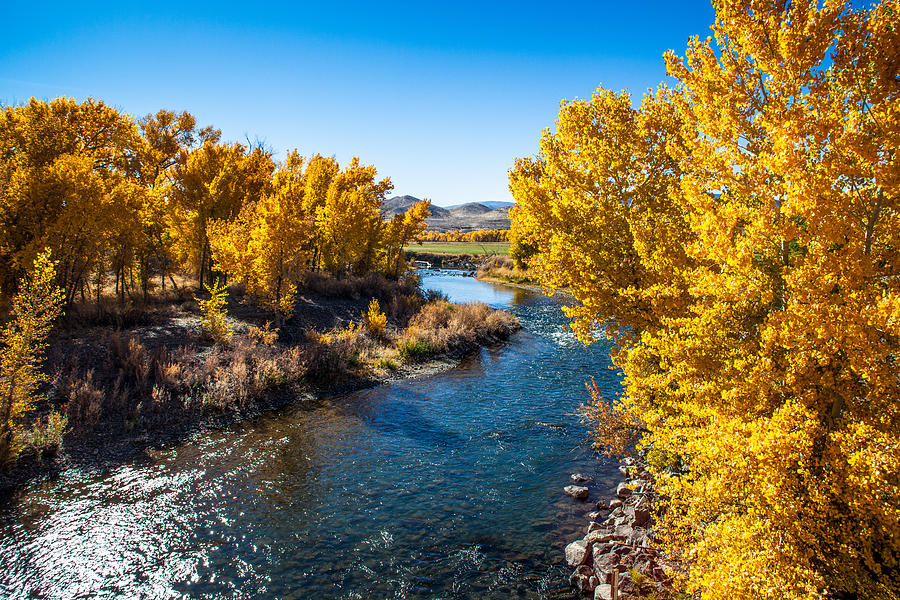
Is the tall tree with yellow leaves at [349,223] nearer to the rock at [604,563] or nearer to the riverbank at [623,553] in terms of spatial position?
the riverbank at [623,553]

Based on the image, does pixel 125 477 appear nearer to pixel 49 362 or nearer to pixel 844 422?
pixel 49 362

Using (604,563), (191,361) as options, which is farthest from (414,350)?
(604,563)

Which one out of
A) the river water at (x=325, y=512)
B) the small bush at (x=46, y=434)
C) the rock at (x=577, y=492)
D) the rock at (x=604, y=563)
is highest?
the small bush at (x=46, y=434)

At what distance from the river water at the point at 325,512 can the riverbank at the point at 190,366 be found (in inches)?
40.1

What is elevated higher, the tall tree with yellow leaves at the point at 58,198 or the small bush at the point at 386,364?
the tall tree with yellow leaves at the point at 58,198

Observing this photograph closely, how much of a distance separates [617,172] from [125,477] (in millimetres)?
13647

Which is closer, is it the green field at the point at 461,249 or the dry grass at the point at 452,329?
the dry grass at the point at 452,329

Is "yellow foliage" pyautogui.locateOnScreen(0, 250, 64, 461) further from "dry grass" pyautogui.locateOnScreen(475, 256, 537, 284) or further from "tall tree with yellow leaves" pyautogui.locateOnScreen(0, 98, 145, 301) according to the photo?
"dry grass" pyautogui.locateOnScreen(475, 256, 537, 284)

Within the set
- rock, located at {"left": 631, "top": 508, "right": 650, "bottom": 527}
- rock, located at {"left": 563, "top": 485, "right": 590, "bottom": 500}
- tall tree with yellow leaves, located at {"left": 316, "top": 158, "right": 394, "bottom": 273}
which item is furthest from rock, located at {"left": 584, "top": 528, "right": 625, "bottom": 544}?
tall tree with yellow leaves, located at {"left": 316, "top": 158, "right": 394, "bottom": 273}

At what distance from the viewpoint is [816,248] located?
5242 mm

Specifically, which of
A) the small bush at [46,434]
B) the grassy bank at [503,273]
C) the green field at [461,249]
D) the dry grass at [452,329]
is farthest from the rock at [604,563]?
the green field at [461,249]

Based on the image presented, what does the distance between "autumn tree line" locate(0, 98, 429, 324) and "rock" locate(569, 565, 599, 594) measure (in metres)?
14.4

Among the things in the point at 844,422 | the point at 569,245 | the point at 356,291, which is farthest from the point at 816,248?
the point at 356,291

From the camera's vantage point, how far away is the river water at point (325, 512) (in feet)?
24.7
